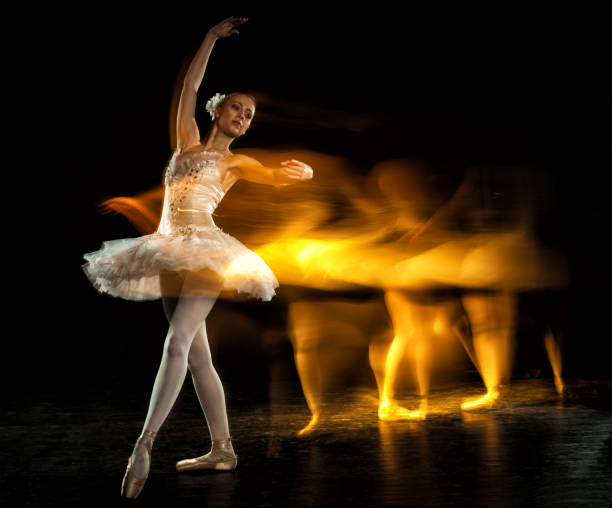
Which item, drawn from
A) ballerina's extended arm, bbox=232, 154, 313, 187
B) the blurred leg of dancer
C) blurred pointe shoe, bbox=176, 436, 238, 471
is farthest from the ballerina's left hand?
the blurred leg of dancer

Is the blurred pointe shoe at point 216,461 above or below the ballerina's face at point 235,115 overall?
below

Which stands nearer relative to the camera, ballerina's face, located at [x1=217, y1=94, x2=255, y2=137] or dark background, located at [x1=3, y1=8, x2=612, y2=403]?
ballerina's face, located at [x1=217, y1=94, x2=255, y2=137]

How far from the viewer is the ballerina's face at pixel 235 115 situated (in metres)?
2.33

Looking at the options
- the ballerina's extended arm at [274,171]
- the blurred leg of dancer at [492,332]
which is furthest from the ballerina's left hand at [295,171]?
the blurred leg of dancer at [492,332]

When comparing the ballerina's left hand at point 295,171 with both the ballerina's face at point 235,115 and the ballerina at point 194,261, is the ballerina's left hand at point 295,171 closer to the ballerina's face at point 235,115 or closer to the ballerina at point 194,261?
the ballerina at point 194,261

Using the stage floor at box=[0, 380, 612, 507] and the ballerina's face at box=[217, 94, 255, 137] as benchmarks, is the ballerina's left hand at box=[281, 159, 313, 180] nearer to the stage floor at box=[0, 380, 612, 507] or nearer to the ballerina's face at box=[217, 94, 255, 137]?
the ballerina's face at box=[217, 94, 255, 137]

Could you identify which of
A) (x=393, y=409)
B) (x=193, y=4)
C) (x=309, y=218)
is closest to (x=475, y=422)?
(x=393, y=409)

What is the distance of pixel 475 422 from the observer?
3154mm

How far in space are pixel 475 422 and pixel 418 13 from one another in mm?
3198

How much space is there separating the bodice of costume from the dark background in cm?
247

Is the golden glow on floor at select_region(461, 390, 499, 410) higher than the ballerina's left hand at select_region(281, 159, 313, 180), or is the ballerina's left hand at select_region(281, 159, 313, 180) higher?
the ballerina's left hand at select_region(281, 159, 313, 180)

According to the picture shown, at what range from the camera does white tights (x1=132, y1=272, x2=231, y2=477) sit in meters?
2.00

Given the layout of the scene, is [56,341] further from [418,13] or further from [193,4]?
[418,13]

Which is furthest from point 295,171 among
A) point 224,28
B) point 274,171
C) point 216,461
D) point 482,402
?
point 482,402
